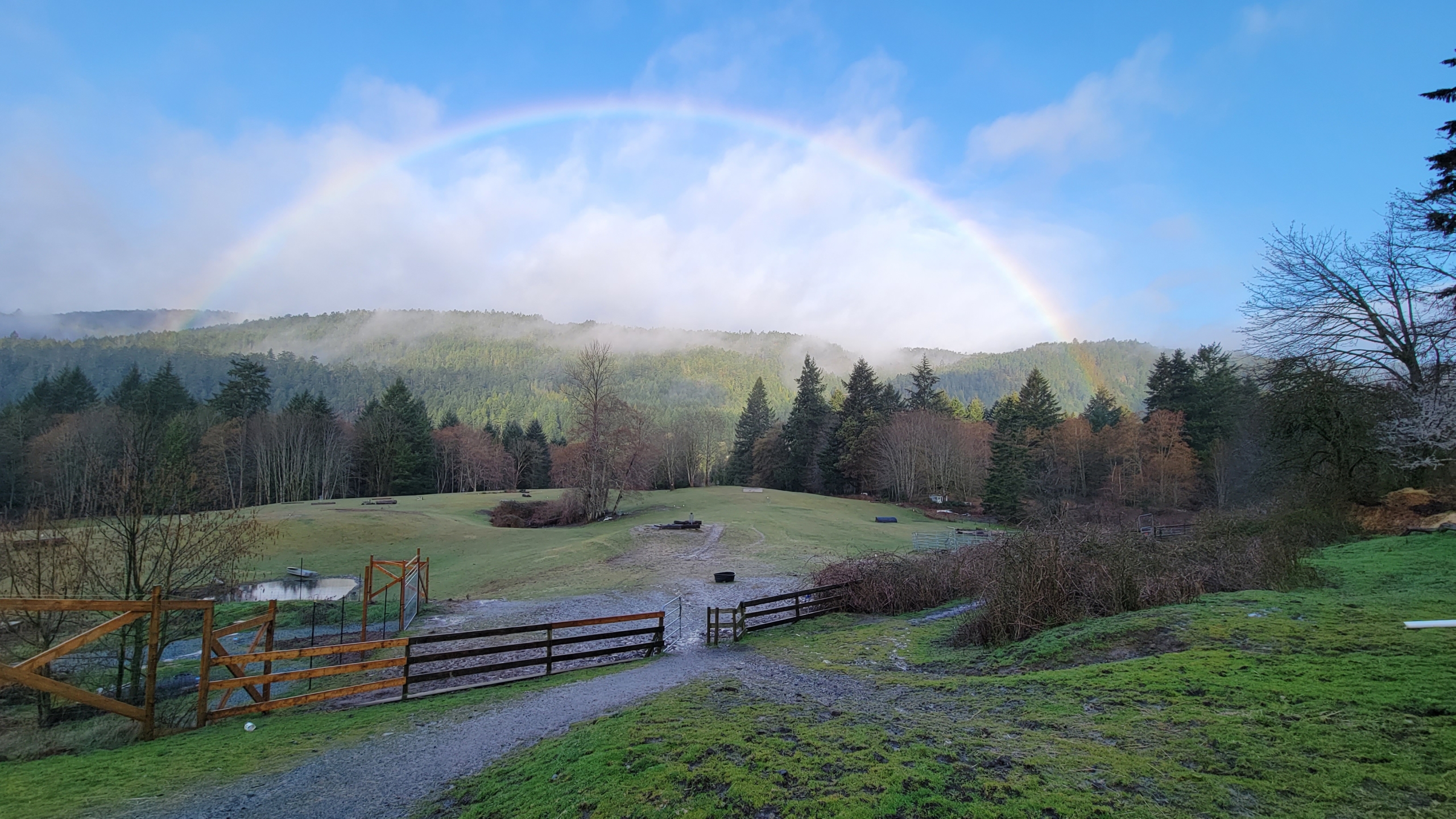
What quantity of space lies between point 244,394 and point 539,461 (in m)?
37.1

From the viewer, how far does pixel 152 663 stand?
9945mm

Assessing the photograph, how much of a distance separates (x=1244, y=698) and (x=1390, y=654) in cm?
235

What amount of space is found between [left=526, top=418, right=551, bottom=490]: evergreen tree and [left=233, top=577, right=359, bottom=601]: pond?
2612 inches

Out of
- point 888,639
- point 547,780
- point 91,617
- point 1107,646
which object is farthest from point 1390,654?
point 91,617

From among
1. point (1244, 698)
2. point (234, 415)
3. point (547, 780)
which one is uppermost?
point (234, 415)

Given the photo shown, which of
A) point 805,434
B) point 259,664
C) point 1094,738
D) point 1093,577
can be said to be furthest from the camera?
point 805,434

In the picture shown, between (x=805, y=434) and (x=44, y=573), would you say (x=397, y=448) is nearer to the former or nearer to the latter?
(x=805, y=434)

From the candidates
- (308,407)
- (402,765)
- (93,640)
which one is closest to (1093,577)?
(402,765)

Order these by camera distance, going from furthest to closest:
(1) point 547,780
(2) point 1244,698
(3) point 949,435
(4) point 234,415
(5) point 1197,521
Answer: (4) point 234,415 → (3) point 949,435 → (5) point 1197,521 → (2) point 1244,698 → (1) point 547,780

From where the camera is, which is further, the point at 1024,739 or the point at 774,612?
the point at 774,612

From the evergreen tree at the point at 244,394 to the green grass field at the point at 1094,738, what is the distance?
84.8 metres

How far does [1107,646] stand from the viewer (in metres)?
11.1

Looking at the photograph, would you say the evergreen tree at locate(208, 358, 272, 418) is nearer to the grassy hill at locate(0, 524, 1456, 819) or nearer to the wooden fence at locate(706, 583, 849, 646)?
the wooden fence at locate(706, 583, 849, 646)

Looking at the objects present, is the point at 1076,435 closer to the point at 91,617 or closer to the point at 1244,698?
the point at 1244,698
